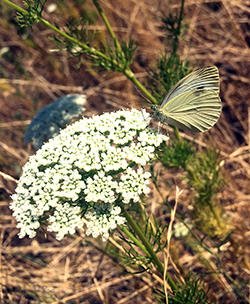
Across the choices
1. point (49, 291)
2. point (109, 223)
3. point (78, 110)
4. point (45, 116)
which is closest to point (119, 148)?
point (109, 223)

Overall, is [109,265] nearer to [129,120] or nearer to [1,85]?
[129,120]

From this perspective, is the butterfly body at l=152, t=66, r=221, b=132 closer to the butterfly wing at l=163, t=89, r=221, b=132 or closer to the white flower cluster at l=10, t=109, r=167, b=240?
the butterfly wing at l=163, t=89, r=221, b=132

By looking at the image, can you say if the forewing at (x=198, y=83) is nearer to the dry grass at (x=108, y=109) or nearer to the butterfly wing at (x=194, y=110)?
the butterfly wing at (x=194, y=110)

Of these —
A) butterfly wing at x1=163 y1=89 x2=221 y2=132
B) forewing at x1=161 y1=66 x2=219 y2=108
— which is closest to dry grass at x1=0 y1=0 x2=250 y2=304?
butterfly wing at x1=163 y1=89 x2=221 y2=132

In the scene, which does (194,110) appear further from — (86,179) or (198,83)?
(86,179)

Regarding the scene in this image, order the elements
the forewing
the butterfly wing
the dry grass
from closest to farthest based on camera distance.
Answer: the forewing < the butterfly wing < the dry grass

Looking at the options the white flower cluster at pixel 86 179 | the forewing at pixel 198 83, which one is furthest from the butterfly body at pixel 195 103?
the white flower cluster at pixel 86 179
